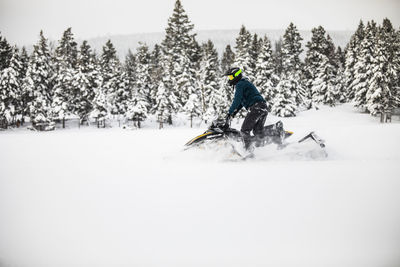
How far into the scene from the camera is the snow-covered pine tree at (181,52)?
35.1m

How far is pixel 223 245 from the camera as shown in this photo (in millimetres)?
2104

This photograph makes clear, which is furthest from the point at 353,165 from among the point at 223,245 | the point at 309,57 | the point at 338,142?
the point at 309,57

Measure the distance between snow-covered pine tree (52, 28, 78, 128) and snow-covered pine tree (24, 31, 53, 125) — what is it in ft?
4.54

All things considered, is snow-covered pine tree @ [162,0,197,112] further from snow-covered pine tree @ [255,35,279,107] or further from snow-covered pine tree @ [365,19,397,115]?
snow-covered pine tree @ [365,19,397,115]

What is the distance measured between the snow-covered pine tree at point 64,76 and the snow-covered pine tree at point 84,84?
87cm

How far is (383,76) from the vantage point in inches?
1167

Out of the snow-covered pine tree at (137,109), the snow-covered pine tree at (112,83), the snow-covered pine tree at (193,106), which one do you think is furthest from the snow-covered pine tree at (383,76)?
the snow-covered pine tree at (112,83)

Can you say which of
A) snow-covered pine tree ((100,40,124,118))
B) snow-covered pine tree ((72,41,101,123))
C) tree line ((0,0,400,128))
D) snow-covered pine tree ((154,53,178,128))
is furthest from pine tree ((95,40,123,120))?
snow-covered pine tree ((154,53,178,128))

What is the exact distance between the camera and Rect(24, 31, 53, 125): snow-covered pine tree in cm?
3409

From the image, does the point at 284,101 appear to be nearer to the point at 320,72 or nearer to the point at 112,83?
the point at 320,72

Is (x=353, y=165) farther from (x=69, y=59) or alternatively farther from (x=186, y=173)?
(x=69, y=59)

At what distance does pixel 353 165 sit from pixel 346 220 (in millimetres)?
2414

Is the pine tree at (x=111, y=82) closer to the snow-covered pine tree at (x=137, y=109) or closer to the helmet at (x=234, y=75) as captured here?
the snow-covered pine tree at (x=137, y=109)

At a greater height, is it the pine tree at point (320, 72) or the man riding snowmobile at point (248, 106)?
the pine tree at point (320, 72)
